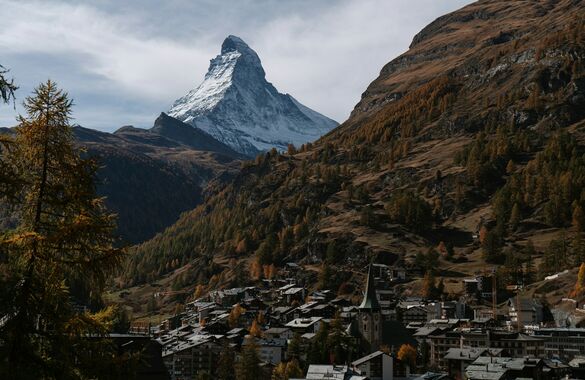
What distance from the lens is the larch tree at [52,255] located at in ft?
61.6

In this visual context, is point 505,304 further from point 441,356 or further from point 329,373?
point 329,373

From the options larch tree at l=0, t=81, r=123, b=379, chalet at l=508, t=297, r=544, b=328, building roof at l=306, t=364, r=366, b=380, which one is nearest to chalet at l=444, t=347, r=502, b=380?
building roof at l=306, t=364, r=366, b=380

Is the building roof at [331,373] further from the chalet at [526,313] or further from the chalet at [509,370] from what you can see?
the chalet at [526,313]

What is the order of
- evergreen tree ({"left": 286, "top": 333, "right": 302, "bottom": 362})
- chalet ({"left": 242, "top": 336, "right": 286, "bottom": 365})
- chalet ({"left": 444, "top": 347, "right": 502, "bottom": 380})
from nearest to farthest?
chalet ({"left": 444, "top": 347, "right": 502, "bottom": 380}), evergreen tree ({"left": 286, "top": 333, "right": 302, "bottom": 362}), chalet ({"left": 242, "top": 336, "right": 286, "bottom": 365})

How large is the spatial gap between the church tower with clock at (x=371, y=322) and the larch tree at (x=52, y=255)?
155m

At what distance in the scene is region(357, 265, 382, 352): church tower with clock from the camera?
172625 mm

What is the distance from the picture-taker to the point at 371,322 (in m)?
176

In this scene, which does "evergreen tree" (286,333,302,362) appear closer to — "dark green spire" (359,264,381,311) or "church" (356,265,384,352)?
"church" (356,265,384,352)

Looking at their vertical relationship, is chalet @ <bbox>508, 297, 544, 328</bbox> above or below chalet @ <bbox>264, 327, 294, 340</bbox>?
above

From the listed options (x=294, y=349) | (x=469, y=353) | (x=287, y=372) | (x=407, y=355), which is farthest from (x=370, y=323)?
(x=287, y=372)

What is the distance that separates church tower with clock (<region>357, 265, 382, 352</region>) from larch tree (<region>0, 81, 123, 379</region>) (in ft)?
508

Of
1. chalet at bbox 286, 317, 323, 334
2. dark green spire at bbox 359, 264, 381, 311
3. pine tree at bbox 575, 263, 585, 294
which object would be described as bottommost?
chalet at bbox 286, 317, 323, 334

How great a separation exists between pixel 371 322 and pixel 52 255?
160277mm

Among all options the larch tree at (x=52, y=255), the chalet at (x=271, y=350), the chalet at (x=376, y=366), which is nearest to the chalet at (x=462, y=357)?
the chalet at (x=376, y=366)
